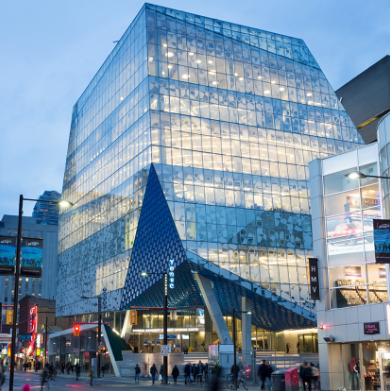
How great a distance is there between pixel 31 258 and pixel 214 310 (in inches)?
1466

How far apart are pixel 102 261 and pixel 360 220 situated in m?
48.5

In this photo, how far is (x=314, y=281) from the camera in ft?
119

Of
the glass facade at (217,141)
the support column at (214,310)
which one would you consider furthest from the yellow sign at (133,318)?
the support column at (214,310)

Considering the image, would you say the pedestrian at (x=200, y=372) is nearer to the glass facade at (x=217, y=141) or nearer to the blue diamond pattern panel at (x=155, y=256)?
the blue diamond pattern panel at (x=155, y=256)

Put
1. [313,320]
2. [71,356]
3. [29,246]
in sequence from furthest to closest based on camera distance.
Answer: [71,356] → [313,320] → [29,246]

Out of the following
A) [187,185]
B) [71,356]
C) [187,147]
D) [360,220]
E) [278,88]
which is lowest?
[71,356]

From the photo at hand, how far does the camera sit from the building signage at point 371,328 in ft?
105

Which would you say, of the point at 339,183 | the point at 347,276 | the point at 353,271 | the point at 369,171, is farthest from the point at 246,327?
the point at 369,171

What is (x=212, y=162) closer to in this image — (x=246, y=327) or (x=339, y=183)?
(x=246, y=327)

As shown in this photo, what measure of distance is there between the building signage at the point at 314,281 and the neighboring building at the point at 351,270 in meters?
0.33

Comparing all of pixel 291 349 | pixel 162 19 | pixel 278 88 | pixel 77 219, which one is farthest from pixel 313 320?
pixel 77 219

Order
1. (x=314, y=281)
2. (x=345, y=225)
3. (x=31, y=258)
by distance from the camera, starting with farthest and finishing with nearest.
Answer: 1. (x=314, y=281)
2. (x=345, y=225)
3. (x=31, y=258)

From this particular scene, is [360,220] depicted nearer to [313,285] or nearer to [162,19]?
[313,285]

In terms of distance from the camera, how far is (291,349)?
72938 mm
